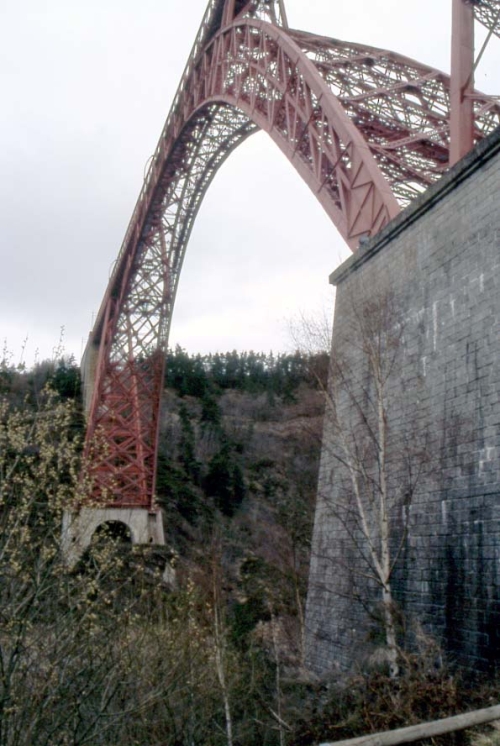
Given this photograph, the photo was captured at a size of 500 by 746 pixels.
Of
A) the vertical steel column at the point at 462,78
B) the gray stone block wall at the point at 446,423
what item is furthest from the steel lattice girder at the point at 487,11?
the gray stone block wall at the point at 446,423

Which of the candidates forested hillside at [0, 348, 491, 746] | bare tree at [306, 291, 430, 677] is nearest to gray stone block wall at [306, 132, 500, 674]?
bare tree at [306, 291, 430, 677]

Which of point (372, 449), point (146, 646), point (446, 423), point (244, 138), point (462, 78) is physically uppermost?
point (244, 138)

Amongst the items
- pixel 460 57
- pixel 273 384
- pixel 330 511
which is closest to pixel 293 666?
pixel 330 511

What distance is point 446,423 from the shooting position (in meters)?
7.87

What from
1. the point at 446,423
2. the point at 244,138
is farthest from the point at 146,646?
the point at 244,138

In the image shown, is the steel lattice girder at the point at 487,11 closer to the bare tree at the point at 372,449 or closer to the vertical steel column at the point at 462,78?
the vertical steel column at the point at 462,78

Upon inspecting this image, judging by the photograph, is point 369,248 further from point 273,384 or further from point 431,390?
point 273,384

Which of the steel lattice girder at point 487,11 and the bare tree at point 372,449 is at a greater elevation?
the steel lattice girder at point 487,11

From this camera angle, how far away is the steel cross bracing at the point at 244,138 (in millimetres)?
12109

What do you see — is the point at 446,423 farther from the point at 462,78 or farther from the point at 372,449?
the point at 462,78

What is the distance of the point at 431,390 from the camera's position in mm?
8273

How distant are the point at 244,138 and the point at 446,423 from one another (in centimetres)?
1413

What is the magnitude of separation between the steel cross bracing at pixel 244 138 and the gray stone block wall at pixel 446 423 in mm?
1831

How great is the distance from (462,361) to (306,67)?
751 cm
